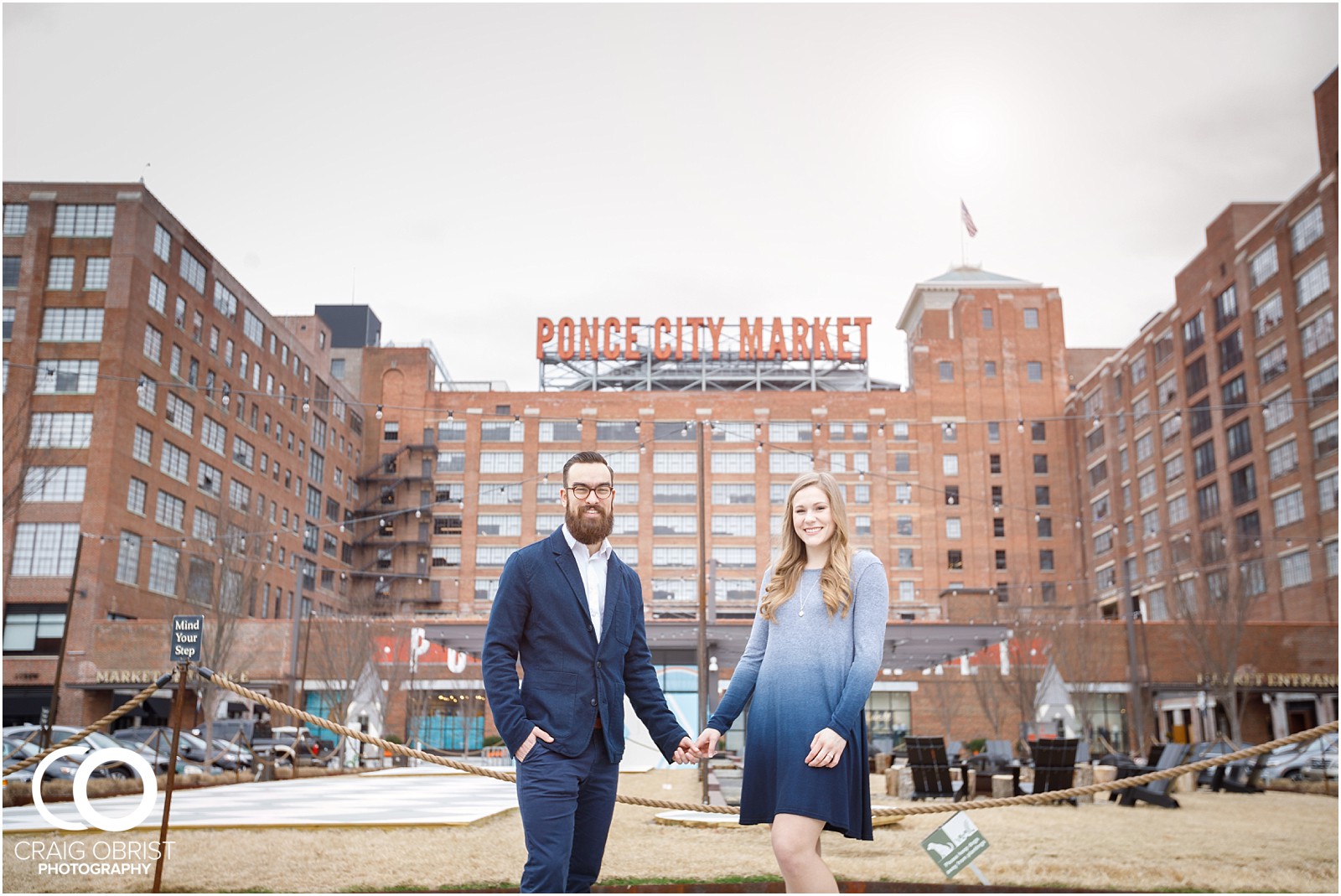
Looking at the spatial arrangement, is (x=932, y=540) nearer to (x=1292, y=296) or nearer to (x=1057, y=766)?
(x=1292, y=296)

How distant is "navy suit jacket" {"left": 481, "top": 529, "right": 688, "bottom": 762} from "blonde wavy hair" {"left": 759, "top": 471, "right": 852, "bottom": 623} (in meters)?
0.51

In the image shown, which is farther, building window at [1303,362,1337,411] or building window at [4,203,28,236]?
building window at [4,203,28,236]

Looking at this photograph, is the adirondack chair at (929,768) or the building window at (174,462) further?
the building window at (174,462)

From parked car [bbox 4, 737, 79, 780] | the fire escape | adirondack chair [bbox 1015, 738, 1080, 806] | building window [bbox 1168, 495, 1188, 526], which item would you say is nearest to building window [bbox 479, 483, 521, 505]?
the fire escape

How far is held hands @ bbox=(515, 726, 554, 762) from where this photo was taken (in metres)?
3.84

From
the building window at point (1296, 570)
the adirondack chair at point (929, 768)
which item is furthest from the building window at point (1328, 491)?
the adirondack chair at point (929, 768)

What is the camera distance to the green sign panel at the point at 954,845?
20.0ft

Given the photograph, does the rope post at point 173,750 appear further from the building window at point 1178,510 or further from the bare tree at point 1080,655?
the building window at point 1178,510

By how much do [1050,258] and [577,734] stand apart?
78.3 metres

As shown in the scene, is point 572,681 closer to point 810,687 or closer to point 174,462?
point 810,687

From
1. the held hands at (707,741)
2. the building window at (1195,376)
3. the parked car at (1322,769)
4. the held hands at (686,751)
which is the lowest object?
the parked car at (1322,769)

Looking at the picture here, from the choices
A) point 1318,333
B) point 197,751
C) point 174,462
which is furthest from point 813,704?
point 174,462

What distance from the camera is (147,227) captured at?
1933 inches

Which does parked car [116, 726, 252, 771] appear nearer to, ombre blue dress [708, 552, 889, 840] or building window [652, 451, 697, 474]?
ombre blue dress [708, 552, 889, 840]
